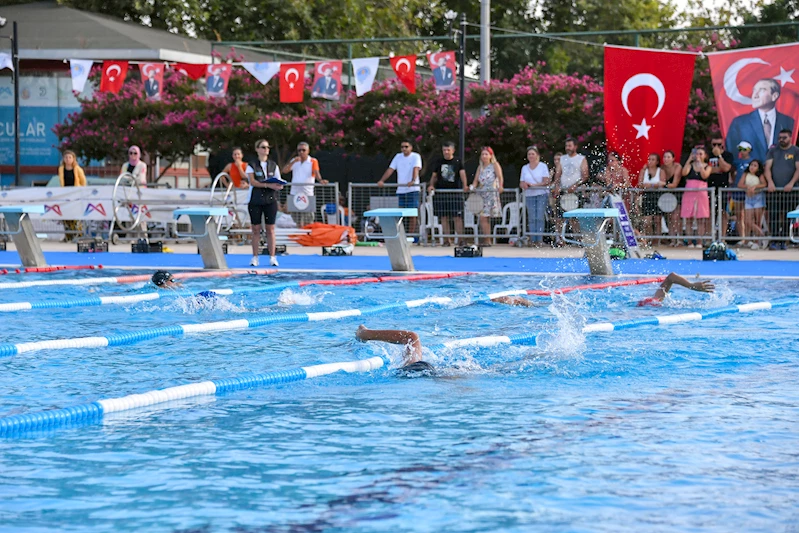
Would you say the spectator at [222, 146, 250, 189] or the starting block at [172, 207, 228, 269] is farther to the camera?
the spectator at [222, 146, 250, 189]

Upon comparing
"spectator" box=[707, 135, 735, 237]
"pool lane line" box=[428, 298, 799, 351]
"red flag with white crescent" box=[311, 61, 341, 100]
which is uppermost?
"red flag with white crescent" box=[311, 61, 341, 100]

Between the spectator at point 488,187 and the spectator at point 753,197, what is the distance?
3.63 m

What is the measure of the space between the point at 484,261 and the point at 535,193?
6.62 feet

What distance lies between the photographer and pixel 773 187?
16891 mm

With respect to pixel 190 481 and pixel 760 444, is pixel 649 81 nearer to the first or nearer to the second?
pixel 760 444

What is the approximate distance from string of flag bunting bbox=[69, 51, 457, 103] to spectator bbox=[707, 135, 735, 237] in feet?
16.9

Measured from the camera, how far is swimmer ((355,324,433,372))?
713 centimetres

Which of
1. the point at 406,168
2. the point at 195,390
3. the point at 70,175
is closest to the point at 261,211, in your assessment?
the point at 406,168

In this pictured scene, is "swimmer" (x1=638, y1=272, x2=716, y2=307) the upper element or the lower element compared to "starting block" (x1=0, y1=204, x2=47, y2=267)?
lower

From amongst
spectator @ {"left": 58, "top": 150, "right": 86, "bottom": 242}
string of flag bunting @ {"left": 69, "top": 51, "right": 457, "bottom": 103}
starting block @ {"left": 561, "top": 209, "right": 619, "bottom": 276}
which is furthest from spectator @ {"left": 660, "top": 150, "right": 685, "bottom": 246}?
spectator @ {"left": 58, "top": 150, "right": 86, "bottom": 242}

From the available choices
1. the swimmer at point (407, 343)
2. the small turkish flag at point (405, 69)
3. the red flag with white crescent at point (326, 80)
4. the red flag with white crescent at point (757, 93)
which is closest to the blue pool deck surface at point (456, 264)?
the red flag with white crescent at point (757, 93)

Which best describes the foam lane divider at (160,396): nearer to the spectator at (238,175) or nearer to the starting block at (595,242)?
the starting block at (595,242)

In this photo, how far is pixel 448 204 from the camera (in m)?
19.0

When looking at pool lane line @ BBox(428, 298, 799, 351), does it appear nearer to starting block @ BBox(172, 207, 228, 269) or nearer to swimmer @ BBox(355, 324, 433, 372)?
swimmer @ BBox(355, 324, 433, 372)
